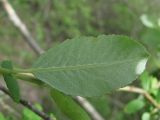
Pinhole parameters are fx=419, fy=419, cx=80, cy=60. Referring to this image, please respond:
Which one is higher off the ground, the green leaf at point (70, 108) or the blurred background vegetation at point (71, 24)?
the green leaf at point (70, 108)

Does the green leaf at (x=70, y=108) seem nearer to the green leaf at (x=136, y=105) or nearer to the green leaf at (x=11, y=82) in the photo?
the green leaf at (x=11, y=82)

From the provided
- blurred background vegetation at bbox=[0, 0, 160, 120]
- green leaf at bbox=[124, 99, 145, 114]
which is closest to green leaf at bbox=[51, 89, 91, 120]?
green leaf at bbox=[124, 99, 145, 114]

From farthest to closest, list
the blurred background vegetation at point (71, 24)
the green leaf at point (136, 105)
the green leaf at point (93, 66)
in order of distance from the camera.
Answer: the blurred background vegetation at point (71, 24), the green leaf at point (136, 105), the green leaf at point (93, 66)

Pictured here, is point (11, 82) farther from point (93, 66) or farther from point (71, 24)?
point (71, 24)

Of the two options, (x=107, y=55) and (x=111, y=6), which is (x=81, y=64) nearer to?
(x=107, y=55)

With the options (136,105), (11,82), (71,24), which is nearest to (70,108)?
(11,82)

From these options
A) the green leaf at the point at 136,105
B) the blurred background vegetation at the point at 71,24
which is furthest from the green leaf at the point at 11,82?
the blurred background vegetation at the point at 71,24

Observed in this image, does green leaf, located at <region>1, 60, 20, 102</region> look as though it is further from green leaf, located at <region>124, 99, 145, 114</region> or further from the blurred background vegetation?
the blurred background vegetation
